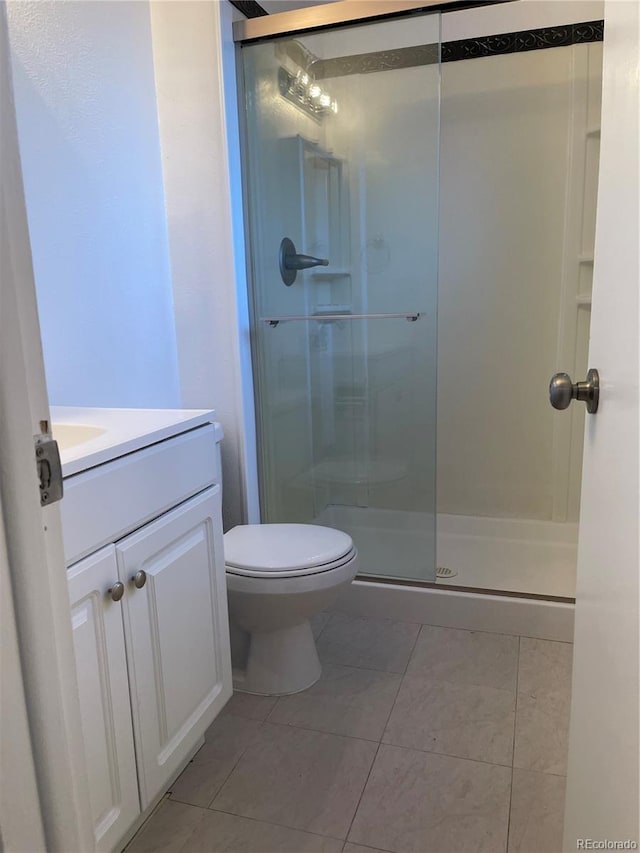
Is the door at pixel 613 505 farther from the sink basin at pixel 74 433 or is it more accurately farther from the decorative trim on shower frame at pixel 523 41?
the decorative trim on shower frame at pixel 523 41

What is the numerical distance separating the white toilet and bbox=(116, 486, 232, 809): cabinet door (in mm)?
171

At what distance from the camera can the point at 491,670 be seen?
6.07 feet

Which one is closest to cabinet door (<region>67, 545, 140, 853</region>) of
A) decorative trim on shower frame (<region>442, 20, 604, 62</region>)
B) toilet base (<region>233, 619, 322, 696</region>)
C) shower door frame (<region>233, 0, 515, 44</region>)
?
toilet base (<region>233, 619, 322, 696</region>)

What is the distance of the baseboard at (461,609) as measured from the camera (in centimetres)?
200

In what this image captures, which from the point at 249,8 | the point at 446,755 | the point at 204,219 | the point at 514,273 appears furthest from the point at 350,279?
the point at 446,755

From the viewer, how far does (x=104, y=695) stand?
41.1 inches

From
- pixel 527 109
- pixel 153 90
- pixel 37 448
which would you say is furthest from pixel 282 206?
pixel 37 448

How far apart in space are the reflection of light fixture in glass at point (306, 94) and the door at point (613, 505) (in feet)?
4.94

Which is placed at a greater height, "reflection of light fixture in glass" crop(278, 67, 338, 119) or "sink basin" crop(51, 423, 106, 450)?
"reflection of light fixture in glass" crop(278, 67, 338, 119)

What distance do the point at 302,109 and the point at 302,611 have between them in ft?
5.56

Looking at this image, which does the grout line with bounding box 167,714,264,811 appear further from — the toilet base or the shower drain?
the shower drain

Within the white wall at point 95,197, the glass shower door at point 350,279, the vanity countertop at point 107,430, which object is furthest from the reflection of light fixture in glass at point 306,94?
the vanity countertop at point 107,430

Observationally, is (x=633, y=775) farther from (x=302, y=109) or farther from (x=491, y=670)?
(x=302, y=109)

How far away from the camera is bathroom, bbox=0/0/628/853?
154 cm
